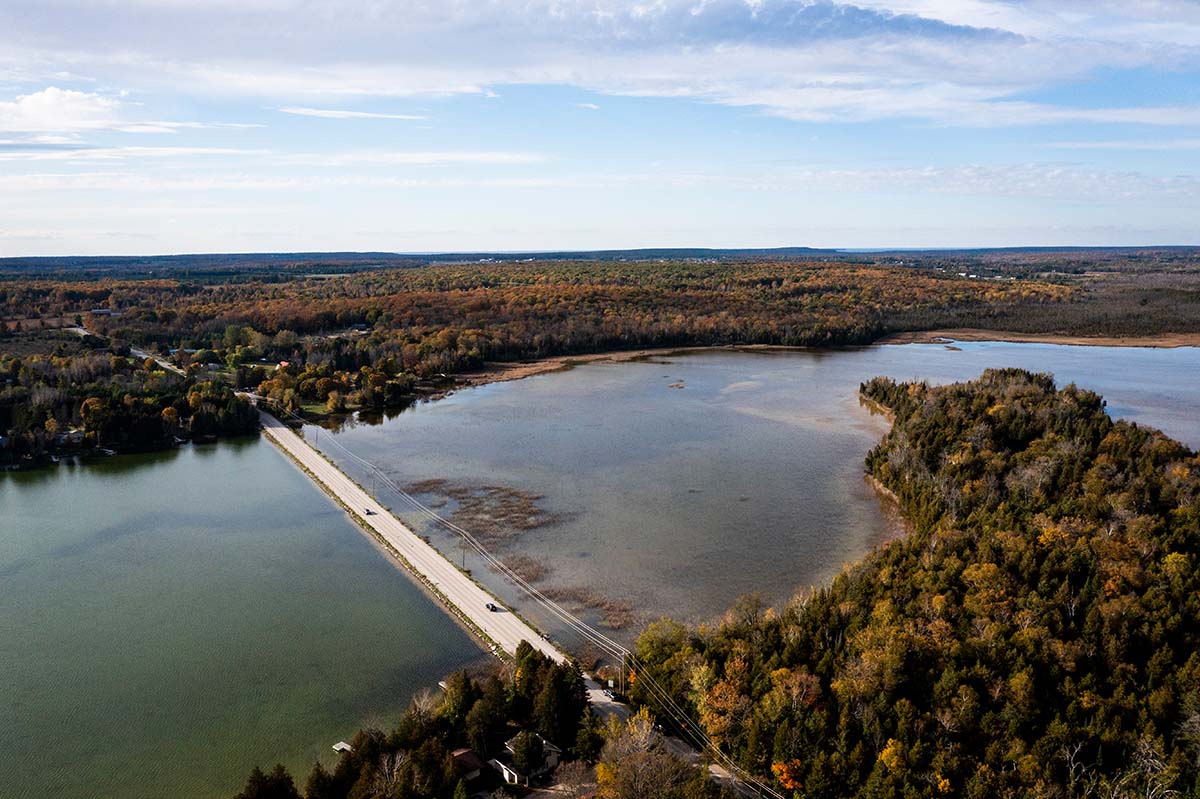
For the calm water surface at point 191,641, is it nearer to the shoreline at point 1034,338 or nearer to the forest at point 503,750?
the forest at point 503,750

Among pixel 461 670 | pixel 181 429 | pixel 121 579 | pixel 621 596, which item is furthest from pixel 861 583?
pixel 181 429

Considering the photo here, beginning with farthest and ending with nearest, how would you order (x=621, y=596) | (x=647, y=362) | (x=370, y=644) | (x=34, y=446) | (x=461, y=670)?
(x=647, y=362) → (x=34, y=446) → (x=621, y=596) → (x=370, y=644) → (x=461, y=670)

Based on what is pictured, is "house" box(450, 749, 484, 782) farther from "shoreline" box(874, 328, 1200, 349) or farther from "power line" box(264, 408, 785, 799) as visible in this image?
"shoreline" box(874, 328, 1200, 349)

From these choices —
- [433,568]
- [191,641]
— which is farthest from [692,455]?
[191,641]

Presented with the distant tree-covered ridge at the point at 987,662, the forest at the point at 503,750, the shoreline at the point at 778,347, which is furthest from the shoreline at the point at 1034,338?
the forest at the point at 503,750

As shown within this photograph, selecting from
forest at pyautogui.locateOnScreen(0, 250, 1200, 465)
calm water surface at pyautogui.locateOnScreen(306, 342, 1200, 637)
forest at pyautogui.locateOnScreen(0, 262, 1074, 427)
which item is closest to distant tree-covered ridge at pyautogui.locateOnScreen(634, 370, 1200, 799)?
calm water surface at pyautogui.locateOnScreen(306, 342, 1200, 637)

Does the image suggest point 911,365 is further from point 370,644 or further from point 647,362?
point 370,644
